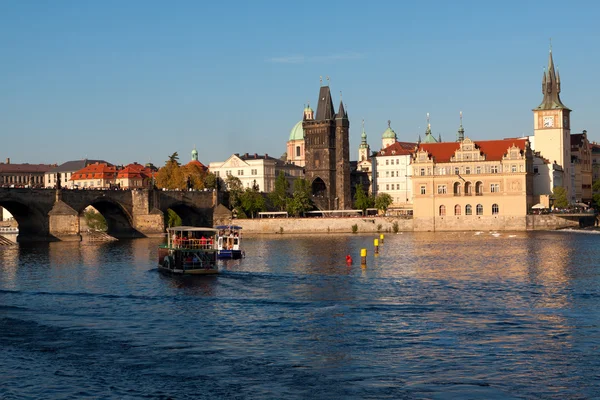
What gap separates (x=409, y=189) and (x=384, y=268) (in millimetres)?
105234

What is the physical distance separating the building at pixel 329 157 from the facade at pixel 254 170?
14600mm

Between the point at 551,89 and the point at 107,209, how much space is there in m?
73.2

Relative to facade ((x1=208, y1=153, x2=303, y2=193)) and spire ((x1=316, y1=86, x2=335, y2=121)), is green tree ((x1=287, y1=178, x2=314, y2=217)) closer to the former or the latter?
spire ((x1=316, y1=86, x2=335, y2=121))

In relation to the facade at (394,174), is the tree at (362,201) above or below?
below

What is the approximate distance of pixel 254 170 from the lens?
179 meters

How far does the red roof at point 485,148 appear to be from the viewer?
130425 millimetres

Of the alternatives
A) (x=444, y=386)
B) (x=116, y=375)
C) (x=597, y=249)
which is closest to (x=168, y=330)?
(x=116, y=375)

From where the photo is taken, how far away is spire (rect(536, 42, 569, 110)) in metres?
144

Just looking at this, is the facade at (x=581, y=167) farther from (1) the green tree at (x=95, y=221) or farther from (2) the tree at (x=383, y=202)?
(1) the green tree at (x=95, y=221)

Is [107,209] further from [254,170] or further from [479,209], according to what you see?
[479,209]

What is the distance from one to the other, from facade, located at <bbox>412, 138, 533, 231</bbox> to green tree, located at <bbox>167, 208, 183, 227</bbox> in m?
38.3

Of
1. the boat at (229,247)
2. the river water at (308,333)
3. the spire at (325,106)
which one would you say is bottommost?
the river water at (308,333)

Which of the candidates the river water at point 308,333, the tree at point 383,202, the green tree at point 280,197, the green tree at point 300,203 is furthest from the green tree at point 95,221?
the river water at point 308,333

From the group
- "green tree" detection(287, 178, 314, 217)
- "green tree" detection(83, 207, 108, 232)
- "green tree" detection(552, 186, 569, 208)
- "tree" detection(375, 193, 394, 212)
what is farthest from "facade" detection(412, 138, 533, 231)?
"green tree" detection(83, 207, 108, 232)
